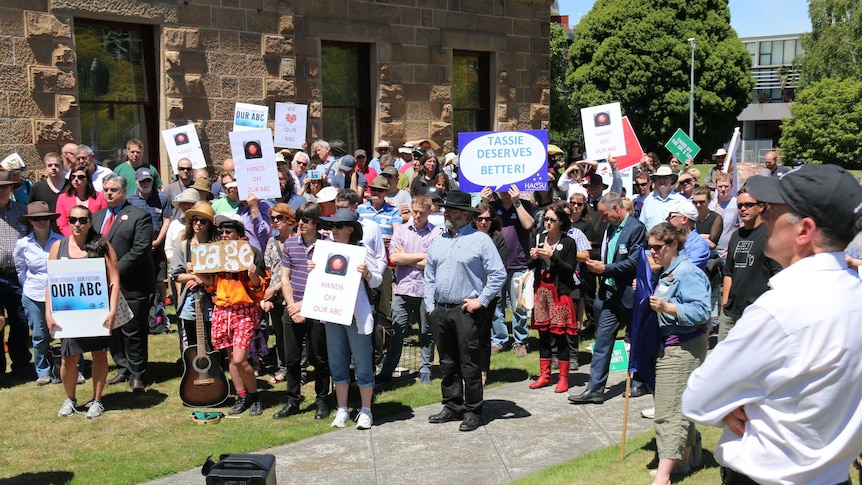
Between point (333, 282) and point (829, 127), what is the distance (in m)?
40.1

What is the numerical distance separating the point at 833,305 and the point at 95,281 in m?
6.88

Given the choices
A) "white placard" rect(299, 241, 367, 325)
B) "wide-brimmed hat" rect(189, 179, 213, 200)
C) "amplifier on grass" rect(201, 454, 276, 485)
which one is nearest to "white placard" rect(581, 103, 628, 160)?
"wide-brimmed hat" rect(189, 179, 213, 200)

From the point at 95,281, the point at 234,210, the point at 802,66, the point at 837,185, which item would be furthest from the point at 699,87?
the point at 837,185

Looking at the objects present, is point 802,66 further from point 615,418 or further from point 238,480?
point 238,480

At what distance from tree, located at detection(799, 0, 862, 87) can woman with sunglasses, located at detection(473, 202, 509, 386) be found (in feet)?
159

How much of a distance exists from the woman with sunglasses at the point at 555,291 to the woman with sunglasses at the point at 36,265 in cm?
506

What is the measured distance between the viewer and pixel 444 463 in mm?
6914

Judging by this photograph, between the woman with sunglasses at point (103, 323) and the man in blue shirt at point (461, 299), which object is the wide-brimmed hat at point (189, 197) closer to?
the woman with sunglasses at point (103, 323)

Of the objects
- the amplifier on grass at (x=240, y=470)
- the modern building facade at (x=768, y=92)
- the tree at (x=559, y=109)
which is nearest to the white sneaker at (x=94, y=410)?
the amplifier on grass at (x=240, y=470)

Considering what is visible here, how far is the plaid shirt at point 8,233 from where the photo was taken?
9273mm

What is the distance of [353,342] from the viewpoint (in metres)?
7.80

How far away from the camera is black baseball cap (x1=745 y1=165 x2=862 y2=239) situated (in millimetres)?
2781

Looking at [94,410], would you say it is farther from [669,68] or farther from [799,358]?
[669,68]

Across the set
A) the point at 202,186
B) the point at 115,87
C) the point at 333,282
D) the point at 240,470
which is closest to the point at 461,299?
the point at 333,282
